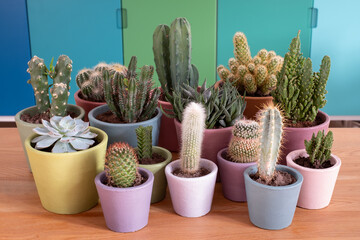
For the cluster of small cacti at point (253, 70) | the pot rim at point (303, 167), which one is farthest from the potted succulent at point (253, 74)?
the pot rim at point (303, 167)

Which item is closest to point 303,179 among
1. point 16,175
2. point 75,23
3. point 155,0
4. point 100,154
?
point 100,154

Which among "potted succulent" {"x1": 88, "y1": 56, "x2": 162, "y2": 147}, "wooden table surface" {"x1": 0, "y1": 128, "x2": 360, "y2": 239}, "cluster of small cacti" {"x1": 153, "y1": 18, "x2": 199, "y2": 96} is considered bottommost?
"wooden table surface" {"x1": 0, "y1": 128, "x2": 360, "y2": 239}

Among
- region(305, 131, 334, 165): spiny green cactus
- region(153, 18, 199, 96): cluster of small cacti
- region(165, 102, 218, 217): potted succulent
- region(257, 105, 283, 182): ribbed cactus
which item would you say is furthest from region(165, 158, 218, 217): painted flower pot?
region(153, 18, 199, 96): cluster of small cacti

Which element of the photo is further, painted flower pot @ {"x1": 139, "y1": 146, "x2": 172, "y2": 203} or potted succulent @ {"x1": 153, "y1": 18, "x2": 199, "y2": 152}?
potted succulent @ {"x1": 153, "y1": 18, "x2": 199, "y2": 152}

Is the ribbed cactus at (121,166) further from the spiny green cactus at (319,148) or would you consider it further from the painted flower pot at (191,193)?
the spiny green cactus at (319,148)

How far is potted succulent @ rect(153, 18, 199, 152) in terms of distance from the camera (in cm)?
115

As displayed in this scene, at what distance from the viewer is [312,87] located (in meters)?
1.03

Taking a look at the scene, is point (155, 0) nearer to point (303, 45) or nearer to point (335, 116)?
point (303, 45)

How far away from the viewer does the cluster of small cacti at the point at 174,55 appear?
1153 millimetres

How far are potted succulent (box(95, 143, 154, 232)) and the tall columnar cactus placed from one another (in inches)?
13.3

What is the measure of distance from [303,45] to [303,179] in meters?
2.16

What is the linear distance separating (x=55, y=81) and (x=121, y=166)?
0.36 m

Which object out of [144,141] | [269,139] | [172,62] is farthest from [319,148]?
[172,62]

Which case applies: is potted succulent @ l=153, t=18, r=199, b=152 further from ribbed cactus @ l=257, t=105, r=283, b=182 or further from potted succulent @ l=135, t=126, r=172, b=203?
ribbed cactus @ l=257, t=105, r=283, b=182
